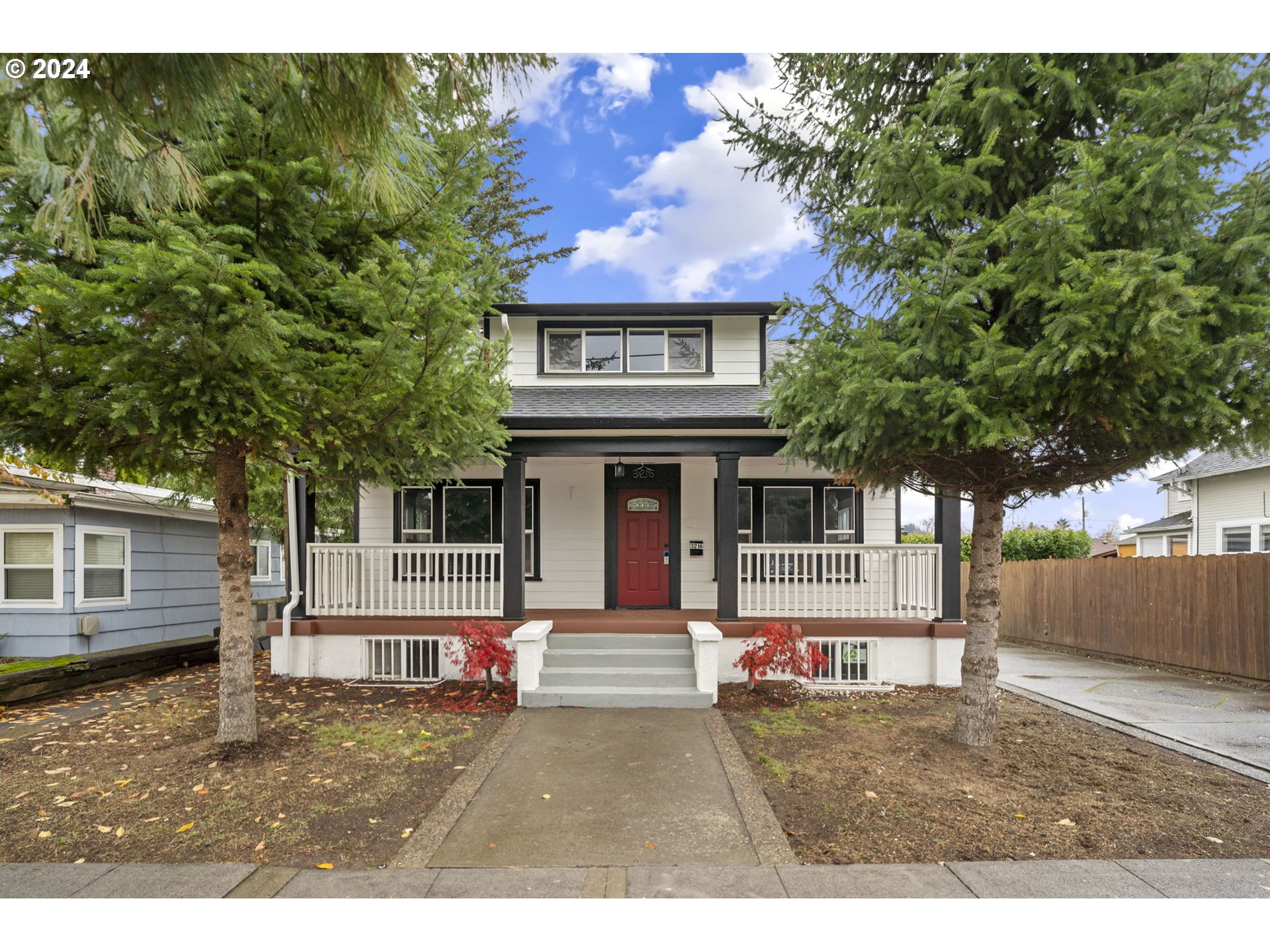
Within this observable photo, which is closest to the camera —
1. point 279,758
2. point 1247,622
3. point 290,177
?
point 290,177

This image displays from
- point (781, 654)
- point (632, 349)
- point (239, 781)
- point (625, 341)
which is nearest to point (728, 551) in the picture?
point (781, 654)

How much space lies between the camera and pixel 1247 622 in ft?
28.7

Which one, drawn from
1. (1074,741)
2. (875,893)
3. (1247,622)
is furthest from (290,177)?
(1247,622)

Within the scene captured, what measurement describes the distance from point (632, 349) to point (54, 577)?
8.82 meters

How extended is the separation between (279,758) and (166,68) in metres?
4.74

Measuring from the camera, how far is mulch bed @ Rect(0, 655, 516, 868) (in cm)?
372

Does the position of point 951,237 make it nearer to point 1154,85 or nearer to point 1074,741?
point 1154,85

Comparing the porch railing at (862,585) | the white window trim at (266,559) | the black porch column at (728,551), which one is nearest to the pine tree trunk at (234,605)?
the black porch column at (728,551)

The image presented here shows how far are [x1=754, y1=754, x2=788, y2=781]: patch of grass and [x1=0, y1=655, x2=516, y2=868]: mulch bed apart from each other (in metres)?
2.37

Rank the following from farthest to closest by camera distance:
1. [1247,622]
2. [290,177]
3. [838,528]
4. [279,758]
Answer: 1. [838,528]
2. [1247,622]
3. [279,758]
4. [290,177]

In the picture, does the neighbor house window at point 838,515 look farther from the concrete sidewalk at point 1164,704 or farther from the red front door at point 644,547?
the concrete sidewalk at point 1164,704

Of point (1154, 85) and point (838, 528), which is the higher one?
point (1154, 85)

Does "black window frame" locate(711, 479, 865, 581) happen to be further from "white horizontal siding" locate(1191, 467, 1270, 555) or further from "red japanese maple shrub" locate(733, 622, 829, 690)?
"white horizontal siding" locate(1191, 467, 1270, 555)

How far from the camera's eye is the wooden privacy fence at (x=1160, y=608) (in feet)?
28.7
